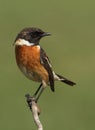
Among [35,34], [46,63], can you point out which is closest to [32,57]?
[46,63]

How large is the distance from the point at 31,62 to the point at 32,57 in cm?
6

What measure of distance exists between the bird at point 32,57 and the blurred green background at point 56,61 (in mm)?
3578

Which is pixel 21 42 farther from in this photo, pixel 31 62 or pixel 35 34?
pixel 31 62

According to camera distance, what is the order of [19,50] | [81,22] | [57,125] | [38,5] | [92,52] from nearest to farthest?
[19,50] < [57,125] < [92,52] < [81,22] < [38,5]

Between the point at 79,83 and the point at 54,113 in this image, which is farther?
the point at 79,83

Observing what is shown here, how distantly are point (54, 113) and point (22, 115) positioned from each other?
56cm

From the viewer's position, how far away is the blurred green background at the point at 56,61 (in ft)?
49.1

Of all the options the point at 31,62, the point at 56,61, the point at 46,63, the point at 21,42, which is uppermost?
the point at 21,42

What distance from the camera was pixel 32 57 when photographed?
1055cm

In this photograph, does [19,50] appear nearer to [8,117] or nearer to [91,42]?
[8,117]

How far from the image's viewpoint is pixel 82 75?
731 inches

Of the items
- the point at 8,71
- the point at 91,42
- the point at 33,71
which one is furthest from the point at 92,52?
the point at 33,71

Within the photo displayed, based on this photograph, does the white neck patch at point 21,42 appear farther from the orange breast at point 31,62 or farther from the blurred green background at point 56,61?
the blurred green background at point 56,61

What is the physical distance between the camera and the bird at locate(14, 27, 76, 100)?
10.3 m
